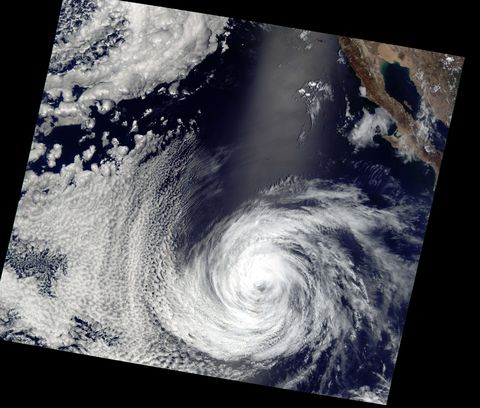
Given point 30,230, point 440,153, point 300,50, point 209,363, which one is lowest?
point 209,363

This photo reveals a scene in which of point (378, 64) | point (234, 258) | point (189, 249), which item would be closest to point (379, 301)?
point (234, 258)

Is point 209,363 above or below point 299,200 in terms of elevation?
below

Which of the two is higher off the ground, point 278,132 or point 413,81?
point 413,81

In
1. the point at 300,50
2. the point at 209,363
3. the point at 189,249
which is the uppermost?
the point at 300,50

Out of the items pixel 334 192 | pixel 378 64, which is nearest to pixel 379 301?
pixel 334 192

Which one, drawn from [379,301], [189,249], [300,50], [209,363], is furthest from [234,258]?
→ [300,50]

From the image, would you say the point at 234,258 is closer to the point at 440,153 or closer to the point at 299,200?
the point at 299,200

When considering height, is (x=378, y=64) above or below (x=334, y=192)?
above

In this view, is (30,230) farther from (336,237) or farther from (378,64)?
(378,64)
